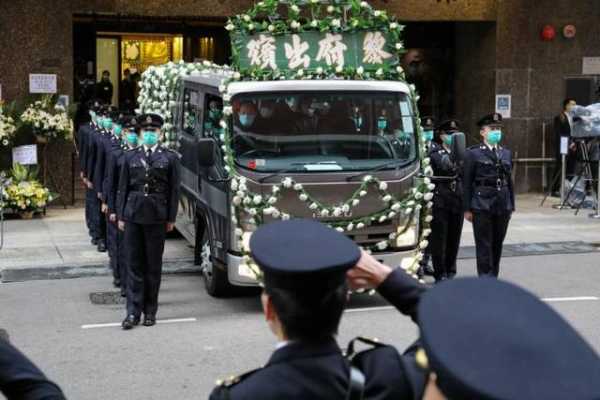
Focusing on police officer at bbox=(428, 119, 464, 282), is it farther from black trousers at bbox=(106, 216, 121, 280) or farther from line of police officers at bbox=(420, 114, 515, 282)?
black trousers at bbox=(106, 216, 121, 280)

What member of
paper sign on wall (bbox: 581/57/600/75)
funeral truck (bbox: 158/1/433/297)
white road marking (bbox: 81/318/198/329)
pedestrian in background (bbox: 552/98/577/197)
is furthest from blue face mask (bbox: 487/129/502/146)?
paper sign on wall (bbox: 581/57/600/75)

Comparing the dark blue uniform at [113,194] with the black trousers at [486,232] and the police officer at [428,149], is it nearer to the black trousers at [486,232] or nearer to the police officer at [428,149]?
the police officer at [428,149]

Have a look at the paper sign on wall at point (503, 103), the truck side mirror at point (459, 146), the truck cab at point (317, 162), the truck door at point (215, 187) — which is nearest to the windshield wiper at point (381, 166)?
the truck cab at point (317, 162)

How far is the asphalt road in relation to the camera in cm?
748

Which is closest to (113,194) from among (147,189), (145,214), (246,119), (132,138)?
(132,138)

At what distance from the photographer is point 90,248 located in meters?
13.7

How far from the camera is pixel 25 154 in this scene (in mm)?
16047

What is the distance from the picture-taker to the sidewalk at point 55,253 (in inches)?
477

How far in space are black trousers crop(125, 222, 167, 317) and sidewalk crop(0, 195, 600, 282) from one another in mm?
2826

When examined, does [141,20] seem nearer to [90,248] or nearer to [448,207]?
[90,248]

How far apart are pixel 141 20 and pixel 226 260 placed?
457 inches

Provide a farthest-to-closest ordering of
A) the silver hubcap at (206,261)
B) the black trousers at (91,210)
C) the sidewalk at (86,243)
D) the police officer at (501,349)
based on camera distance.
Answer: the black trousers at (91,210), the sidewalk at (86,243), the silver hubcap at (206,261), the police officer at (501,349)

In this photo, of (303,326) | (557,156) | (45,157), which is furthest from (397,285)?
(557,156)

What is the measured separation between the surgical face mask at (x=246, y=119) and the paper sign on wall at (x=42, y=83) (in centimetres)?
845
